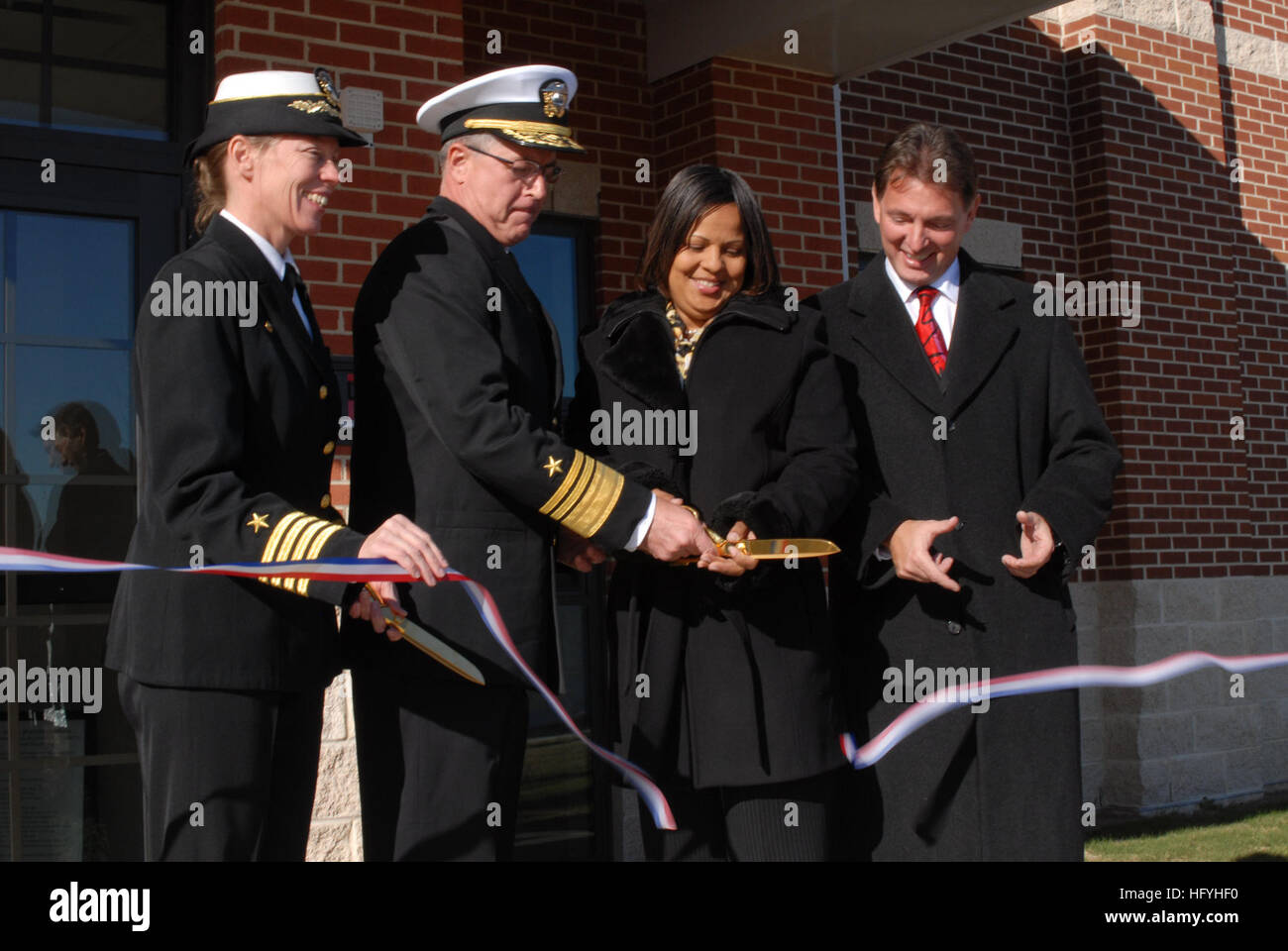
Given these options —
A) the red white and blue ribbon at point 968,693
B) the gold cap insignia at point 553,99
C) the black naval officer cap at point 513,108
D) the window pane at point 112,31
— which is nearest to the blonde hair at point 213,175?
the black naval officer cap at point 513,108

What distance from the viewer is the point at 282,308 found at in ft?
9.00

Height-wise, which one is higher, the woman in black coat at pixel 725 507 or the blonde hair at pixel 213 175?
the blonde hair at pixel 213 175

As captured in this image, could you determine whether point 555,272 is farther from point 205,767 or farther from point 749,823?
point 205,767

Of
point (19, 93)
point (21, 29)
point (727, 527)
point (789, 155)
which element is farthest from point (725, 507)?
point (789, 155)

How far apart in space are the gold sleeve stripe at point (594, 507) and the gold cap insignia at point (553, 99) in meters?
0.84

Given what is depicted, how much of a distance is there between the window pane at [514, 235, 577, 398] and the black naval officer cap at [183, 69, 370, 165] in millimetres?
3562

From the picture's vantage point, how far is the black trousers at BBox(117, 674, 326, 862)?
2.49m

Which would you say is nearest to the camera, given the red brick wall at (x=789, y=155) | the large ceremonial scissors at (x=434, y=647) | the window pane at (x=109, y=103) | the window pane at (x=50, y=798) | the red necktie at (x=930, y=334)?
the large ceremonial scissors at (x=434, y=647)

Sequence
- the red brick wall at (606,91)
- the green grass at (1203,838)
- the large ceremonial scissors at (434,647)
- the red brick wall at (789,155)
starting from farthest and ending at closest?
the green grass at (1203,838) → the red brick wall at (606,91) → the red brick wall at (789,155) → the large ceremonial scissors at (434,647)

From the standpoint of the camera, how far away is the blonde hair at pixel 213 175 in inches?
107

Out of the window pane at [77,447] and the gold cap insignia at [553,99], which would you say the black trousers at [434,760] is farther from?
the window pane at [77,447]

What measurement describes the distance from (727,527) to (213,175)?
128cm
